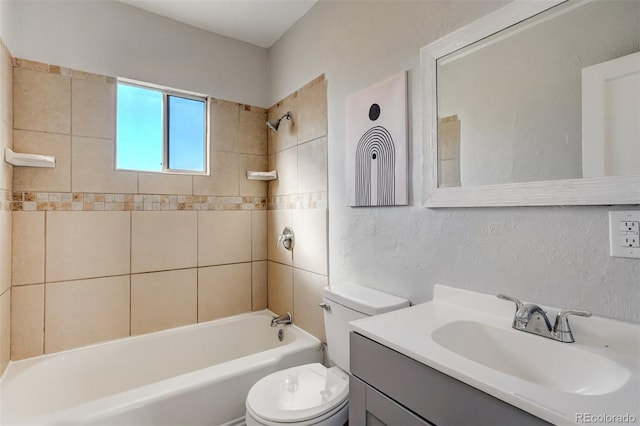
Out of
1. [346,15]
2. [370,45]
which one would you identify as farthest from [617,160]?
[346,15]

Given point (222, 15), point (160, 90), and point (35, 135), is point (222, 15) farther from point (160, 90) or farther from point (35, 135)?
point (35, 135)

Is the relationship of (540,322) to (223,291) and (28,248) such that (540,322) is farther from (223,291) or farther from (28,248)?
(28,248)

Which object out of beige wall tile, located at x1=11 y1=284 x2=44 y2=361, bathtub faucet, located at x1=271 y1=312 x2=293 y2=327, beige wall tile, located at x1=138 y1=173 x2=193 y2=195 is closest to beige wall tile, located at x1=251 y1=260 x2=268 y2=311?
A: bathtub faucet, located at x1=271 y1=312 x2=293 y2=327

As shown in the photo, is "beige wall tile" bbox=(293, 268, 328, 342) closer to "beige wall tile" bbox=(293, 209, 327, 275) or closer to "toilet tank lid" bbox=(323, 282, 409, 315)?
"beige wall tile" bbox=(293, 209, 327, 275)

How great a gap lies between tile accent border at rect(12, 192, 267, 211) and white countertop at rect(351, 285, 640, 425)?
1.67 m

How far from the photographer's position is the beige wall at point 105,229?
5.69ft

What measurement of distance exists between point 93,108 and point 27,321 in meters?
1.30

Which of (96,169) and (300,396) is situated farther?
(96,169)

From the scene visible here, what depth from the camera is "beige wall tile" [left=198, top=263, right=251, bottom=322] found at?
2.29m

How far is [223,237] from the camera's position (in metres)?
2.37

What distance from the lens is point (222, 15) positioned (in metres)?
2.11

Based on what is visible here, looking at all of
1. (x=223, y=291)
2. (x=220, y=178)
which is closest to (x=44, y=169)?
(x=220, y=178)

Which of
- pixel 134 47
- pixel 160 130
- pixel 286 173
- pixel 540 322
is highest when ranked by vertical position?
pixel 134 47

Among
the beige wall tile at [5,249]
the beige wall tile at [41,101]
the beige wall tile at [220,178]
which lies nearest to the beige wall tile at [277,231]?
the beige wall tile at [220,178]
